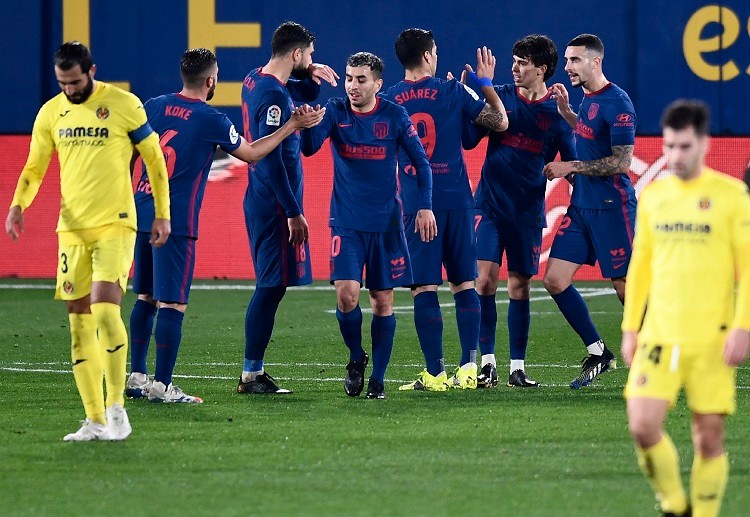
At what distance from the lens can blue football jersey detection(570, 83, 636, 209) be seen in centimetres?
881

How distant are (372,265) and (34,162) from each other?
2.17 meters

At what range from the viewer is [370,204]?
27.0 ft

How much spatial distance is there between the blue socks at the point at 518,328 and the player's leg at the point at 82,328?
3075 mm

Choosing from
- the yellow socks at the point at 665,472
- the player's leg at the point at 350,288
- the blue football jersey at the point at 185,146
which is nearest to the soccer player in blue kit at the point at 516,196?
the player's leg at the point at 350,288

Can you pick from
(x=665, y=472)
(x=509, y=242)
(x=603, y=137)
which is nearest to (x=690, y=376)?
(x=665, y=472)

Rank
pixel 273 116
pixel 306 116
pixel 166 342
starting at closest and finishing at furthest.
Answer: pixel 306 116 → pixel 166 342 → pixel 273 116

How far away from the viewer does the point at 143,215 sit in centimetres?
833

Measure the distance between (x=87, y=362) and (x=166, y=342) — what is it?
1.35 meters

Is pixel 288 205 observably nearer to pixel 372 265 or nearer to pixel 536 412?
pixel 372 265

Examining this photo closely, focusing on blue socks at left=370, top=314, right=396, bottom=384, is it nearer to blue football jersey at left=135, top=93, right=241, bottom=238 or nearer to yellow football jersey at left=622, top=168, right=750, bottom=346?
blue football jersey at left=135, top=93, right=241, bottom=238

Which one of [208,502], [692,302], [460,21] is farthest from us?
[460,21]

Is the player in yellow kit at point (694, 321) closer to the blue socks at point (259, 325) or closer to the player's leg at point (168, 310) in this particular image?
the player's leg at point (168, 310)

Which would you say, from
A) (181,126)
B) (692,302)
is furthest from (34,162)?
(692,302)

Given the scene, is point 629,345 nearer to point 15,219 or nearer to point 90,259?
point 90,259
